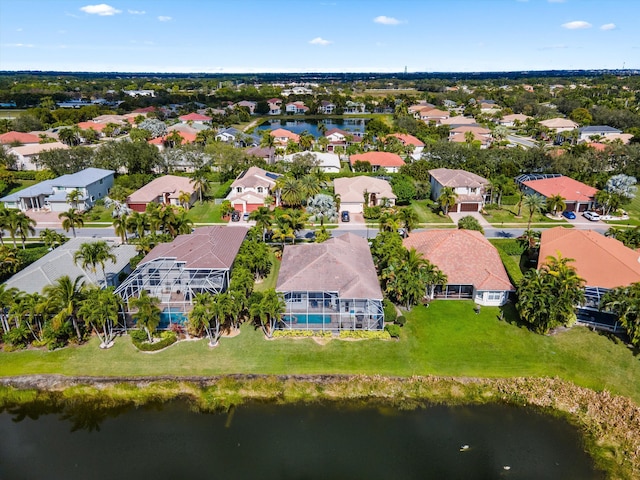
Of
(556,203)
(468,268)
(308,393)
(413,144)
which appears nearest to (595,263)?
(468,268)

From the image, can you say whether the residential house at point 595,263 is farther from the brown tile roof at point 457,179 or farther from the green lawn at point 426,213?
the brown tile roof at point 457,179

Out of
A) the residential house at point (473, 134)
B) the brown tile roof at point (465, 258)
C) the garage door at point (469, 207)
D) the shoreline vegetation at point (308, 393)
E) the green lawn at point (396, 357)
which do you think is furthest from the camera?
the residential house at point (473, 134)

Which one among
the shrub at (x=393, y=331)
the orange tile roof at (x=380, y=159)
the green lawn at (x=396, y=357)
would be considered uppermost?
the orange tile roof at (x=380, y=159)

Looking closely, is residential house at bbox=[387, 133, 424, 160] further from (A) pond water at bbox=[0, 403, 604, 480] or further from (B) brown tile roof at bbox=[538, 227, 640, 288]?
(A) pond water at bbox=[0, 403, 604, 480]

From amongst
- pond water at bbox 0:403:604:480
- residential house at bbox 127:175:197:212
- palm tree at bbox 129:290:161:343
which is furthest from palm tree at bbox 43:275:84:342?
residential house at bbox 127:175:197:212

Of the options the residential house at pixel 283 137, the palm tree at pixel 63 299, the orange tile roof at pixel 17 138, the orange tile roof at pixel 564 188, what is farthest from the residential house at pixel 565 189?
the orange tile roof at pixel 17 138

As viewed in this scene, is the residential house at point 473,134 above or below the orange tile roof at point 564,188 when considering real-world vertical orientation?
above

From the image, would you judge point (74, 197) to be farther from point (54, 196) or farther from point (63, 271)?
point (63, 271)
